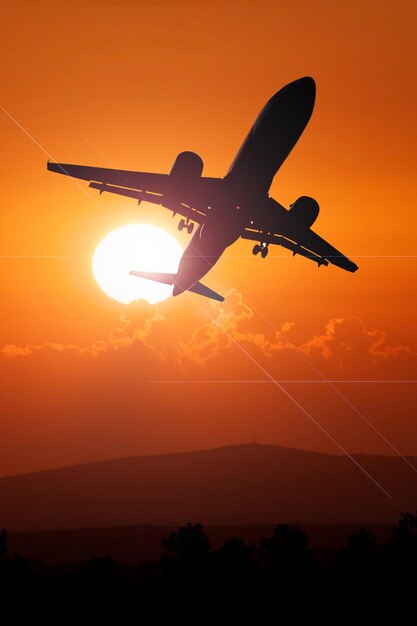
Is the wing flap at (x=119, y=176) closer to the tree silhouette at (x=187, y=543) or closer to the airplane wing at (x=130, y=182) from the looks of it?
the airplane wing at (x=130, y=182)

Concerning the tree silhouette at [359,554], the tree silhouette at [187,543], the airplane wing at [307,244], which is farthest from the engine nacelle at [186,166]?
the tree silhouette at [187,543]

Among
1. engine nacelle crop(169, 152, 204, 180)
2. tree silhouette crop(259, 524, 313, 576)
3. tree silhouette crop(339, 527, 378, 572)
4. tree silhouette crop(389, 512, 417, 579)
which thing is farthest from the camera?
tree silhouette crop(339, 527, 378, 572)

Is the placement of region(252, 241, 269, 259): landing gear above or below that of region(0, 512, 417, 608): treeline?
above

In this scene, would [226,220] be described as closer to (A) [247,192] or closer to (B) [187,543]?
(A) [247,192]

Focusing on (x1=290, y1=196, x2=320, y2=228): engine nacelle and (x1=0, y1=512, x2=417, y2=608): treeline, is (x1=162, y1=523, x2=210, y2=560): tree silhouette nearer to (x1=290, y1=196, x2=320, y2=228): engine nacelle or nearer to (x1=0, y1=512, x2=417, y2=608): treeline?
(x1=0, y1=512, x2=417, y2=608): treeline

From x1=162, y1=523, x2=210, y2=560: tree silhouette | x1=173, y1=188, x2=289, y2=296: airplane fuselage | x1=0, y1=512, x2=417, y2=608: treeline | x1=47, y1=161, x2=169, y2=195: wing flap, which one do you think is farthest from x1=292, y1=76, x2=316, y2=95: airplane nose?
x1=162, y1=523, x2=210, y2=560: tree silhouette

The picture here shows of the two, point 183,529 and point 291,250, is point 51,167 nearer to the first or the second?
point 291,250

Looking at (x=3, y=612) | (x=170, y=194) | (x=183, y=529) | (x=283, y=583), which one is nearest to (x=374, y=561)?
(x=283, y=583)
